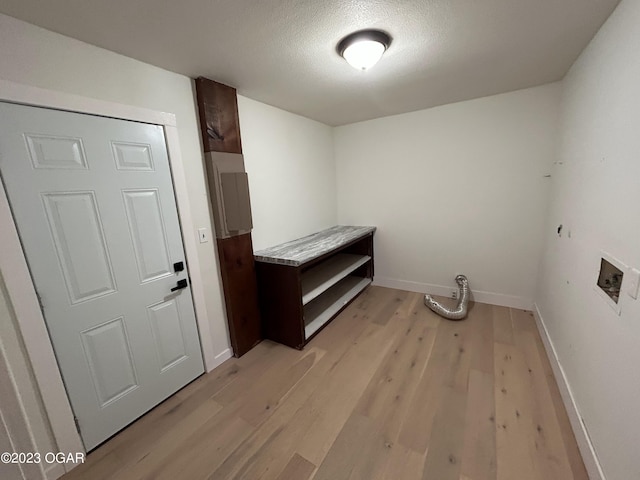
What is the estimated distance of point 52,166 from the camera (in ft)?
4.17

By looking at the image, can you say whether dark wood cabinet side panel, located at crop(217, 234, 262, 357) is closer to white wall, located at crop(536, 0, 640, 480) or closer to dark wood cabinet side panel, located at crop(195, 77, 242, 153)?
dark wood cabinet side panel, located at crop(195, 77, 242, 153)

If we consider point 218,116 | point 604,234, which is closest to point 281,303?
point 218,116

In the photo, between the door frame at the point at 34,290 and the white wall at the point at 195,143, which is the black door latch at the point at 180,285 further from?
the door frame at the point at 34,290

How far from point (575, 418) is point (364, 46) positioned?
8.00 feet

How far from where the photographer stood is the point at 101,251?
4.79ft

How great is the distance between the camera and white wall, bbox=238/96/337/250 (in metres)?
2.41

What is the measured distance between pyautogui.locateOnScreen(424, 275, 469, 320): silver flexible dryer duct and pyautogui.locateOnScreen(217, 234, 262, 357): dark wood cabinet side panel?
6.25 feet

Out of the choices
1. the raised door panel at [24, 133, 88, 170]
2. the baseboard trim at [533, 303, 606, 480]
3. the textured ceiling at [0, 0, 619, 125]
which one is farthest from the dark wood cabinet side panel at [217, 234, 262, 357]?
the baseboard trim at [533, 303, 606, 480]

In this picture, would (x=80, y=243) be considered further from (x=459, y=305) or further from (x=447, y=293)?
(x=447, y=293)

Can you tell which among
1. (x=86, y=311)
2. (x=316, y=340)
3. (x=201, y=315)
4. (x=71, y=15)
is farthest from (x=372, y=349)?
(x=71, y=15)

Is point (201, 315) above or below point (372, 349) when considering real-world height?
above

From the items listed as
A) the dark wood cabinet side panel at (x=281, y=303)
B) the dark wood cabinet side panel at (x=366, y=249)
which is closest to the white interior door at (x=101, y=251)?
the dark wood cabinet side panel at (x=281, y=303)

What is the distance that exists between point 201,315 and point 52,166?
128 centimetres

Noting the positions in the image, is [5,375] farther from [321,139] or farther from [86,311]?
[321,139]
